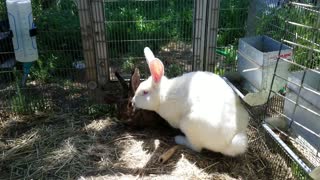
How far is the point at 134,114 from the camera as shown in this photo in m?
4.05

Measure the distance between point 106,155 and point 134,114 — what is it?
0.61 metres

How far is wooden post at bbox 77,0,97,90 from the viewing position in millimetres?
4109

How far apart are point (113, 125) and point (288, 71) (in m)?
1.97

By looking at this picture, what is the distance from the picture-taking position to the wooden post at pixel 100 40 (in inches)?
163

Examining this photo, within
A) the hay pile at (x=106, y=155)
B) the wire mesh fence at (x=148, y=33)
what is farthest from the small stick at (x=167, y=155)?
the wire mesh fence at (x=148, y=33)

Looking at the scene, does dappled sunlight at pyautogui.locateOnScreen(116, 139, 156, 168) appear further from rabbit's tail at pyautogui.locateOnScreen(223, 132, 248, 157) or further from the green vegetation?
the green vegetation

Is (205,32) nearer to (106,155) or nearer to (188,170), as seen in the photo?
(188,170)

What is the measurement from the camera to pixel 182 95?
12.1 ft

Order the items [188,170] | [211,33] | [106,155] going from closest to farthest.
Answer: [188,170] < [106,155] < [211,33]

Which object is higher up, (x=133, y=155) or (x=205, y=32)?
(x=205, y=32)

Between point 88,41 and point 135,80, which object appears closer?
point 135,80

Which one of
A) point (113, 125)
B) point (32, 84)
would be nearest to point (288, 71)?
point (113, 125)

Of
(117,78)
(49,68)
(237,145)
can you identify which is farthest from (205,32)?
(49,68)

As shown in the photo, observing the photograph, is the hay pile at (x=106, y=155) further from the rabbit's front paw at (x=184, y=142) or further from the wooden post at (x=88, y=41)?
the wooden post at (x=88, y=41)
